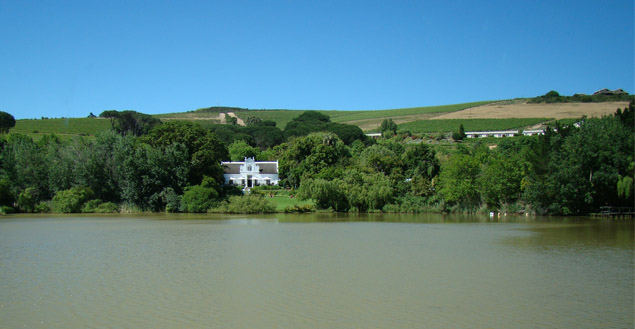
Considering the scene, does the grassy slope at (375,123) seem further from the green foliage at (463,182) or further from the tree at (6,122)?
the green foliage at (463,182)

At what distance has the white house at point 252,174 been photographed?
268ft

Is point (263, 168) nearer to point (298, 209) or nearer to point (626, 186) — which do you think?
point (298, 209)

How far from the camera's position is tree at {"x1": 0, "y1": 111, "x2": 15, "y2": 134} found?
316 ft

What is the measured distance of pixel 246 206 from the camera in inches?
1927

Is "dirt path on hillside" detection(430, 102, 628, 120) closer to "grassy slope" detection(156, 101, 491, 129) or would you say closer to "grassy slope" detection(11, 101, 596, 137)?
"grassy slope" detection(11, 101, 596, 137)

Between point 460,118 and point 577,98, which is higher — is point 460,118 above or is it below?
below

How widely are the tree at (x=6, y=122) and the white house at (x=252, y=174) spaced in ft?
153

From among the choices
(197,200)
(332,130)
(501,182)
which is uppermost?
(332,130)

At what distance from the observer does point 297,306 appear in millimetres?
12719

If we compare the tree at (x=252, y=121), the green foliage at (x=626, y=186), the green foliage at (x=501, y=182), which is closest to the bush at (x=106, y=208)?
the green foliage at (x=501, y=182)

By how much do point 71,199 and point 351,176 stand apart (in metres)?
26.9

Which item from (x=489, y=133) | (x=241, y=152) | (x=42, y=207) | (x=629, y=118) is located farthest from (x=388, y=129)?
(x=42, y=207)

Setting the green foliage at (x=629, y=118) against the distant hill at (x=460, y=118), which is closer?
the green foliage at (x=629, y=118)

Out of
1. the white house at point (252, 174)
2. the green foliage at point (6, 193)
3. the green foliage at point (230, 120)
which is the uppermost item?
the green foliage at point (230, 120)
